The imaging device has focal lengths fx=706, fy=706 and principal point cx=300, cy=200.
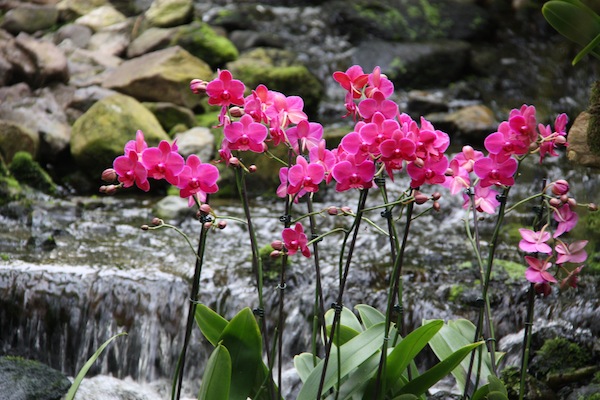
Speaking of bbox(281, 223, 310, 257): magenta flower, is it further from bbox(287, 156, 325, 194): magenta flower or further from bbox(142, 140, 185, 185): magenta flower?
bbox(142, 140, 185, 185): magenta flower

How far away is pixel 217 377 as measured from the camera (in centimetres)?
159

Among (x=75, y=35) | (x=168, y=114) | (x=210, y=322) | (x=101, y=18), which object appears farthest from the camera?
(x=101, y=18)

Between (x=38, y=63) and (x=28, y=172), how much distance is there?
191cm

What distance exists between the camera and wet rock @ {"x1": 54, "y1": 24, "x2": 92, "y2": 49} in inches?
331

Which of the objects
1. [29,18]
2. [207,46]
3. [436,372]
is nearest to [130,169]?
[436,372]

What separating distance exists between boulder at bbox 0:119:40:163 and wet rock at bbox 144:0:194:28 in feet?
9.50

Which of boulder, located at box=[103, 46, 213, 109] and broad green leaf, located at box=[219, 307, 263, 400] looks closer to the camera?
broad green leaf, located at box=[219, 307, 263, 400]

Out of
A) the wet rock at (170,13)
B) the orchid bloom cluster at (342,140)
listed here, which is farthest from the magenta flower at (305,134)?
the wet rock at (170,13)

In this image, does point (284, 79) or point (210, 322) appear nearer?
point (210, 322)

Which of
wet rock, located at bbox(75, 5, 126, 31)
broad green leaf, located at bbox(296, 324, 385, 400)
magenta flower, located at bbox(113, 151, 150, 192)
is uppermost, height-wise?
magenta flower, located at bbox(113, 151, 150, 192)

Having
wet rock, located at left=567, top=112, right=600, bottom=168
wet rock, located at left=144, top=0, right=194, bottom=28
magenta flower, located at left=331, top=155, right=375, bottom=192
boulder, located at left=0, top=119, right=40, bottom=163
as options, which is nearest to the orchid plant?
magenta flower, located at left=331, top=155, right=375, bottom=192

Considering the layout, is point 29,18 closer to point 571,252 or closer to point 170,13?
point 170,13

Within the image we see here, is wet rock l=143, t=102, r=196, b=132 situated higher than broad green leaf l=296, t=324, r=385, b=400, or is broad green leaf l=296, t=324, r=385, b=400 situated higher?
broad green leaf l=296, t=324, r=385, b=400

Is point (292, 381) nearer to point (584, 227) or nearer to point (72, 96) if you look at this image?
point (584, 227)
